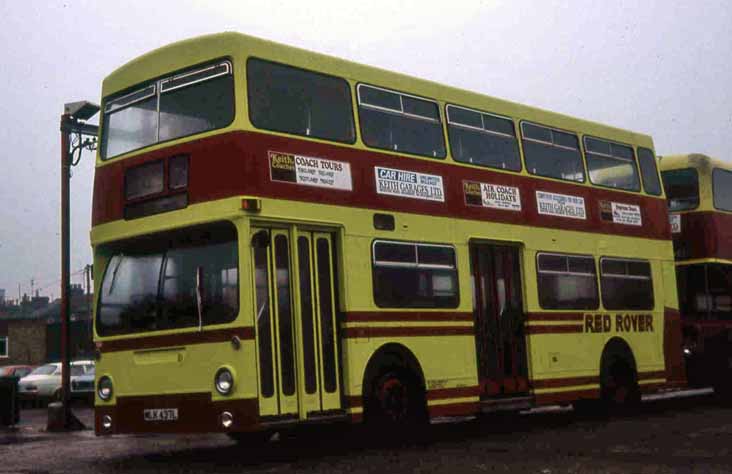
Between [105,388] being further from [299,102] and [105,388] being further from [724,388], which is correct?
[724,388]

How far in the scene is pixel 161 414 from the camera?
38.8 feet

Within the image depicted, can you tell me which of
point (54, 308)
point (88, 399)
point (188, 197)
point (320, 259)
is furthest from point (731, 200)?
point (54, 308)

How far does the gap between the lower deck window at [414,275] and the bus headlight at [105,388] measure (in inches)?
128

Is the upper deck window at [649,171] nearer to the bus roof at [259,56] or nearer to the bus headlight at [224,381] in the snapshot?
the bus roof at [259,56]

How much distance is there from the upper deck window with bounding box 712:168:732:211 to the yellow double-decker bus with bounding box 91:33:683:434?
5416 millimetres

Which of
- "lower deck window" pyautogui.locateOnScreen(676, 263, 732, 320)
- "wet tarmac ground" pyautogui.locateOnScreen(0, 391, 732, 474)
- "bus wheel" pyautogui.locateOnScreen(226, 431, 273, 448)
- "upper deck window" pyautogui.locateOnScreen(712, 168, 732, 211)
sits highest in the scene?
"upper deck window" pyautogui.locateOnScreen(712, 168, 732, 211)

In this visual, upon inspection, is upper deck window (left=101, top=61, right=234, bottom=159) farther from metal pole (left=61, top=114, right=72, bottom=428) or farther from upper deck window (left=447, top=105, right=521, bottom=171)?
metal pole (left=61, top=114, right=72, bottom=428)

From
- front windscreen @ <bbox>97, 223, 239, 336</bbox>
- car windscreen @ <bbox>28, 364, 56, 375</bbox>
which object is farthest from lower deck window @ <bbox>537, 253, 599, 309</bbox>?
car windscreen @ <bbox>28, 364, 56, 375</bbox>

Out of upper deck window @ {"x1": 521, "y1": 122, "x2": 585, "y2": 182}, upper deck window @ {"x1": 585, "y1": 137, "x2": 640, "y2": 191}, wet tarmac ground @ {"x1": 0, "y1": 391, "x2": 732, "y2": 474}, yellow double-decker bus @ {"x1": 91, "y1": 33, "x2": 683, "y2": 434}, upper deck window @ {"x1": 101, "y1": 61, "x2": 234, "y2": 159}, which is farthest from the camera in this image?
upper deck window @ {"x1": 585, "y1": 137, "x2": 640, "y2": 191}

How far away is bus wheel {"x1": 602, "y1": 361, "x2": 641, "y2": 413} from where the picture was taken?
17.0 metres

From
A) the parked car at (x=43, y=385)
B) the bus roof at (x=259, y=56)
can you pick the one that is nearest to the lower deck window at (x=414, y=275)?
the bus roof at (x=259, y=56)

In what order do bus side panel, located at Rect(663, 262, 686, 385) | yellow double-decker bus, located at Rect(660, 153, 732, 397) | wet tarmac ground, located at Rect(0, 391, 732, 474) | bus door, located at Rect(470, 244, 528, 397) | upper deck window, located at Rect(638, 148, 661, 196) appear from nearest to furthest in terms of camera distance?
wet tarmac ground, located at Rect(0, 391, 732, 474) < bus door, located at Rect(470, 244, 528, 397) < bus side panel, located at Rect(663, 262, 686, 385) < upper deck window, located at Rect(638, 148, 661, 196) < yellow double-decker bus, located at Rect(660, 153, 732, 397)

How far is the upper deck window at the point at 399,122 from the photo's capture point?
1341 cm

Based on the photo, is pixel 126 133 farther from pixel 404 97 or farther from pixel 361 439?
pixel 361 439
